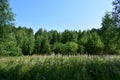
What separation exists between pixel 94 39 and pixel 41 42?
77.1ft

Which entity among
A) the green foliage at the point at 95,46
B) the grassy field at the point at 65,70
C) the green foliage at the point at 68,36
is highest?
the green foliage at the point at 68,36

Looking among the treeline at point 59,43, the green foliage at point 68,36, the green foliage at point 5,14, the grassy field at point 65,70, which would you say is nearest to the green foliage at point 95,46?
the treeline at point 59,43

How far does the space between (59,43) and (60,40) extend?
48.7ft

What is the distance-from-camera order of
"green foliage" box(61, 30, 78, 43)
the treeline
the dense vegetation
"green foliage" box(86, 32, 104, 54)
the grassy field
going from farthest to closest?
"green foliage" box(61, 30, 78, 43) → "green foliage" box(86, 32, 104, 54) → the treeline → the dense vegetation → the grassy field

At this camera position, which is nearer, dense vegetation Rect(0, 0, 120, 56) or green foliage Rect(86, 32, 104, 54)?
dense vegetation Rect(0, 0, 120, 56)

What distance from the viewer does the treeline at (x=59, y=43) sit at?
120 ft

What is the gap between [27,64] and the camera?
34.0ft

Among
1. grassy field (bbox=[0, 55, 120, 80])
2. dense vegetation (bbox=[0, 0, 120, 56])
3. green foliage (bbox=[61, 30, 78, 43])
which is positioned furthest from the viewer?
green foliage (bbox=[61, 30, 78, 43])

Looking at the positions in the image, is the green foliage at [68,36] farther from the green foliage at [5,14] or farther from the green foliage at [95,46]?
the green foliage at [5,14]

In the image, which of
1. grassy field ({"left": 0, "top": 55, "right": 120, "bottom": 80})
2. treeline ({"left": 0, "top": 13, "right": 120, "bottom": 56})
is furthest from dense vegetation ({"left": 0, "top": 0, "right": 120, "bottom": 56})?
grassy field ({"left": 0, "top": 55, "right": 120, "bottom": 80})

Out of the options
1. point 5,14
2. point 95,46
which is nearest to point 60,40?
point 95,46

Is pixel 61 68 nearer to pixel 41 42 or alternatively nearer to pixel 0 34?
pixel 0 34

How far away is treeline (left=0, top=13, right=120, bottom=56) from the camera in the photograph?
36.6 metres

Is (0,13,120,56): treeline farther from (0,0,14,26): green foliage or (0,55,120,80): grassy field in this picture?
(0,55,120,80): grassy field
